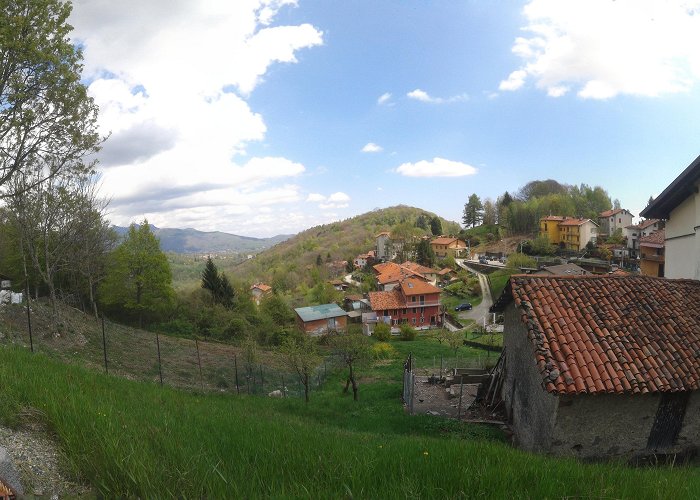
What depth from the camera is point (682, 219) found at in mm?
11203

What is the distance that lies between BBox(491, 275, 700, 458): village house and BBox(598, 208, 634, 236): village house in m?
83.1

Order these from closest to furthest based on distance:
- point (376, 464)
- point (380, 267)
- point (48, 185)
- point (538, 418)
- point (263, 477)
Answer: point (263, 477)
point (376, 464)
point (538, 418)
point (48, 185)
point (380, 267)

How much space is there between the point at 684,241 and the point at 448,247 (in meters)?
84.1

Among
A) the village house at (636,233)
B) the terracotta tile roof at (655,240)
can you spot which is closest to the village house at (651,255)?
the terracotta tile roof at (655,240)

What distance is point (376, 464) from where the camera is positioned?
3.47 m

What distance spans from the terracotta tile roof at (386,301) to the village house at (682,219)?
46.7 meters

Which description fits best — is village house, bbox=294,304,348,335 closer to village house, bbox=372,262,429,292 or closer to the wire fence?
village house, bbox=372,262,429,292

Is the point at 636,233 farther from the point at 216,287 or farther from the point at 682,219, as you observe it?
the point at 682,219

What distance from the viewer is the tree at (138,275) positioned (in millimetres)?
36656

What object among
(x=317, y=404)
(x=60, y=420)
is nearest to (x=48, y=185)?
(x=317, y=404)

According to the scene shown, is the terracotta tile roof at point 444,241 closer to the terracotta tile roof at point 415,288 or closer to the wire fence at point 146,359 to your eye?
the terracotta tile roof at point 415,288

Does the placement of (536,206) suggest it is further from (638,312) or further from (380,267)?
(638,312)

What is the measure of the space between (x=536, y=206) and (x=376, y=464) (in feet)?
323

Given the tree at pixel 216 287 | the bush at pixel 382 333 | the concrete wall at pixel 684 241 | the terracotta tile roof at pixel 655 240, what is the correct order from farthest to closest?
the bush at pixel 382 333
the tree at pixel 216 287
the terracotta tile roof at pixel 655 240
the concrete wall at pixel 684 241
